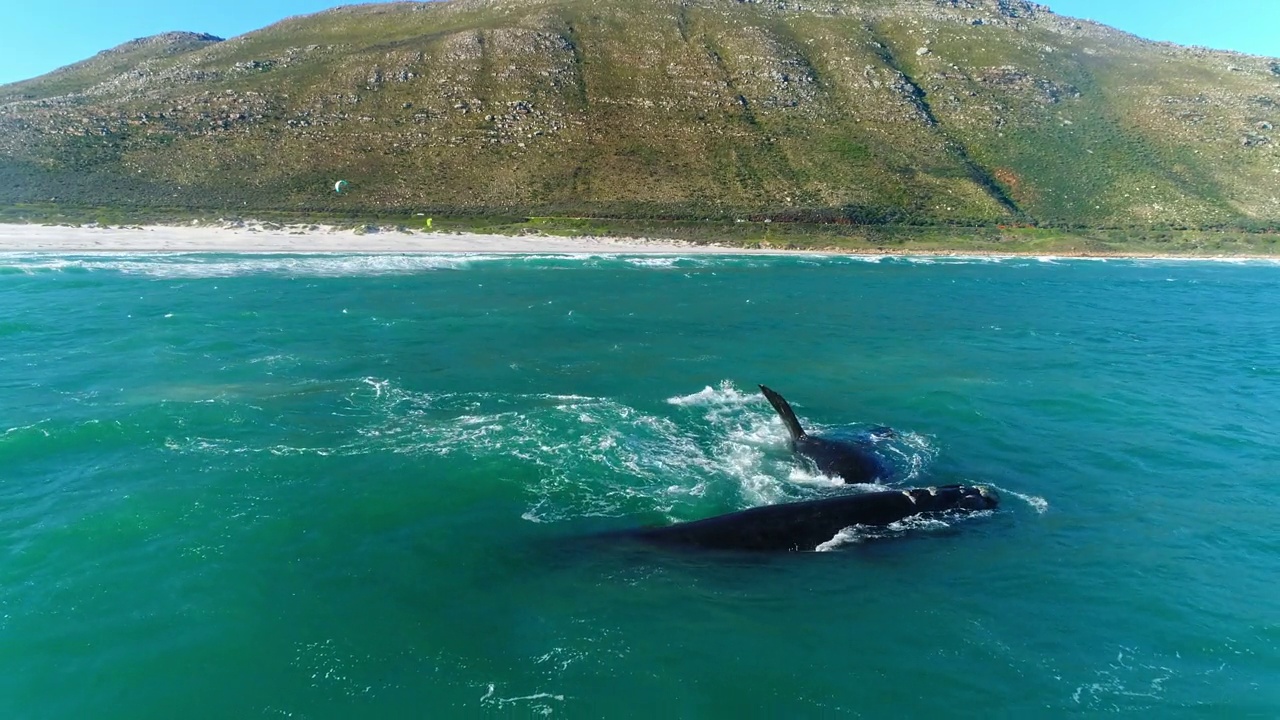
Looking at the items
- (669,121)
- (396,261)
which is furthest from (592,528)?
(669,121)

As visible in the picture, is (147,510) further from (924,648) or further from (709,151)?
(709,151)

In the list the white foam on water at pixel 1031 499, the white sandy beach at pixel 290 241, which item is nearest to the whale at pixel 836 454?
the white foam on water at pixel 1031 499

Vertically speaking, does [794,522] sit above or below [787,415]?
below

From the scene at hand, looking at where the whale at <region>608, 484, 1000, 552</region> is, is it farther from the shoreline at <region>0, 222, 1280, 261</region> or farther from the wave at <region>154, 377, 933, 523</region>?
the shoreline at <region>0, 222, 1280, 261</region>

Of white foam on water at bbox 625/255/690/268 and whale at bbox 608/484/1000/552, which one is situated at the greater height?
white foam on water at bbox 625/255/690/268

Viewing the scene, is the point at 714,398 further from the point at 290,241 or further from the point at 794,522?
the point at 290,241

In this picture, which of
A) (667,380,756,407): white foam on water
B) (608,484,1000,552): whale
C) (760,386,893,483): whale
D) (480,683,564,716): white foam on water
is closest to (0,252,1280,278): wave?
(667,380,756,407): white foam on water
